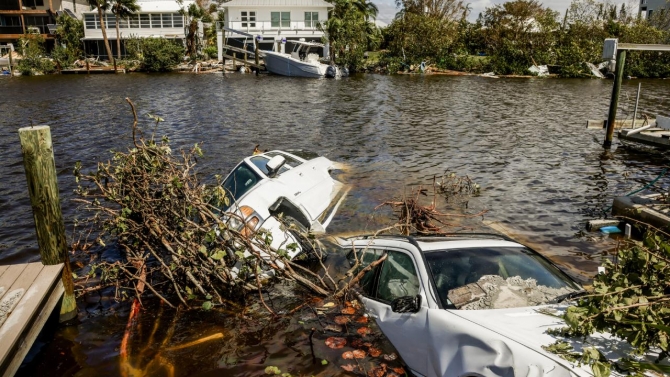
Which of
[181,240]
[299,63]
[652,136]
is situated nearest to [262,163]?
[181,240]

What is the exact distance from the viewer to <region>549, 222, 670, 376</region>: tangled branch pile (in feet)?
14.0

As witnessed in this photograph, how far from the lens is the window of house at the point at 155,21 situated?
64438 millimetres

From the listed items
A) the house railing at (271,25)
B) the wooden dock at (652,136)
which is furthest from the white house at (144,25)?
the wooden dock at (652,136)

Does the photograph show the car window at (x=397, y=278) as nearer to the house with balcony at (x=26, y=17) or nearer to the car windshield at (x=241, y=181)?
the car windshield at (x=241, y=181)

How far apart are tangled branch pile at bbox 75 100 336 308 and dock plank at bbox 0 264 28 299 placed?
107 cm

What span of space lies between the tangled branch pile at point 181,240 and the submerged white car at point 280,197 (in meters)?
0.28

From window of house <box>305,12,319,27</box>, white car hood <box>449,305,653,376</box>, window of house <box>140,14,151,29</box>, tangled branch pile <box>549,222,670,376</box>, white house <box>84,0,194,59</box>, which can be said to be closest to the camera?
tangled branch pile <box>549,222,670,376</box>

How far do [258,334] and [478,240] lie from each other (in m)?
3.63

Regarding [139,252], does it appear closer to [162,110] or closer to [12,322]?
[12,322]

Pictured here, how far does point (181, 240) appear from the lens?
9.69 meters

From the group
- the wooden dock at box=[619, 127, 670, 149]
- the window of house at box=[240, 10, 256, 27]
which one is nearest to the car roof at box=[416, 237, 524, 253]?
the wooden dock at box=[619, 127, 670, 149]

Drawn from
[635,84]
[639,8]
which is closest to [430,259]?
[635,84]

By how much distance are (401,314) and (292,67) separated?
4975 centimetres

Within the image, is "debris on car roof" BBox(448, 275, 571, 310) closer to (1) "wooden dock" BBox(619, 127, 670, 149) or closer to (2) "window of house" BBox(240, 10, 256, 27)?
(1) "wooden dock" BBox(619, 127, 670, 149)
